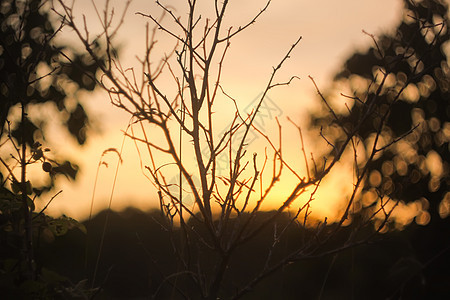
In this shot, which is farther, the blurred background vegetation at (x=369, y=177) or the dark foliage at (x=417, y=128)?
the dark foliage at (x=417, y=128)

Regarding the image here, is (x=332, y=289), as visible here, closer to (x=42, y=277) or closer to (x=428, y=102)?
(x=428, y=102)

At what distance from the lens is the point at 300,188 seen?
2.31 m

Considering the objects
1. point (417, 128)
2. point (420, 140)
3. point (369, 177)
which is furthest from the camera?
point (420, 140)

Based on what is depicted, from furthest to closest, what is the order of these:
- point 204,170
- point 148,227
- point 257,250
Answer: point 148,227 → point 257,250 → point 204,170

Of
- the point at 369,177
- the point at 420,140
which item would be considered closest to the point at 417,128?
the point at 420,140

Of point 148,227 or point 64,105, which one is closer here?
point 148,227

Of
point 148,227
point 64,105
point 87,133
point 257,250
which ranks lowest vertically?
point 257,250

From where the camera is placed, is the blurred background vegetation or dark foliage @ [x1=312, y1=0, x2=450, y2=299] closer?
the blurred background vegetation

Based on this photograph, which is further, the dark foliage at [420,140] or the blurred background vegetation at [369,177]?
the dark foliage at [420,140]

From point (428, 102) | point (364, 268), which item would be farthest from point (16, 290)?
point (428, 102)

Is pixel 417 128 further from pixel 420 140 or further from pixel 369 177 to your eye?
pixel 369 177

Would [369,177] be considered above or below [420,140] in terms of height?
below

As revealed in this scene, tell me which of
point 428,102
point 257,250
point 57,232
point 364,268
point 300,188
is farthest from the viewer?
point 428,102

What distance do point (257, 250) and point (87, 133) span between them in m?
7.46
